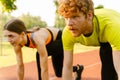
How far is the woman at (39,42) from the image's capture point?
11.4 ft

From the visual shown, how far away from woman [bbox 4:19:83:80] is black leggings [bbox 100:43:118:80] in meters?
0.83

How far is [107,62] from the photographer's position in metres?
3.03

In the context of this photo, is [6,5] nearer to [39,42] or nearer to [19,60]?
[19,60]

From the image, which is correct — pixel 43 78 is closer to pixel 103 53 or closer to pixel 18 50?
pixel 18 50

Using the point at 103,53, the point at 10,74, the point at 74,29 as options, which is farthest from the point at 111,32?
the point at 10,74

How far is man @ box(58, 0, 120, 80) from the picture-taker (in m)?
2.14

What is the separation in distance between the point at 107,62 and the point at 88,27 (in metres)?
0.82

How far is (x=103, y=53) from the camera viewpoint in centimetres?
298

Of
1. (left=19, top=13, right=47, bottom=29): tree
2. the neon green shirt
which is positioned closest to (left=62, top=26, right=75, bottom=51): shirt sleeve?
the neon green shirt

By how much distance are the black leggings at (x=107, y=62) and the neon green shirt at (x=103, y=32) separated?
317 mm

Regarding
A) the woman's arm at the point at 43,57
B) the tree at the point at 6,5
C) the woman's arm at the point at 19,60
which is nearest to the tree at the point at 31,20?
the tree at the point at 6,5

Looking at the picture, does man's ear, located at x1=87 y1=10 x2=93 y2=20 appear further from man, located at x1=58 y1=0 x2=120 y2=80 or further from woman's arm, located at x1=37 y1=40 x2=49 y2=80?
woman's arm, located at x1=37 y1=40 x2=49 y2=80

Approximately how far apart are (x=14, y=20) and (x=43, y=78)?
0.77m

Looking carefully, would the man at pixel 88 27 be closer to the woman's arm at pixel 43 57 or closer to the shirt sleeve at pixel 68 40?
the shirt sleeve at pixel 68 40
